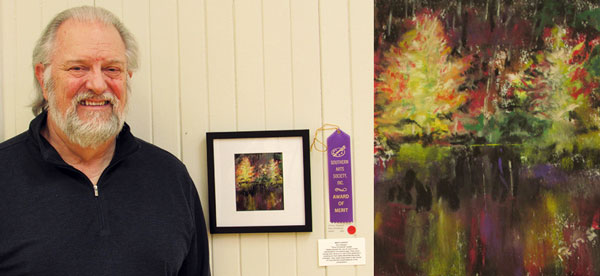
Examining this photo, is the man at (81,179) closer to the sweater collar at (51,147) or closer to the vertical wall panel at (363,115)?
the sweater collar at (51,147)

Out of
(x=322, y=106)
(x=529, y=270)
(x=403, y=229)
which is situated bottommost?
(x=529, y=270)

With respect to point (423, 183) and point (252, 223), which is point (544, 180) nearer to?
point (423, 183)

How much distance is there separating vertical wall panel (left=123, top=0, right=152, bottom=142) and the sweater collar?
0.18 meters

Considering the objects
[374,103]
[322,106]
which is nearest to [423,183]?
[374,103]

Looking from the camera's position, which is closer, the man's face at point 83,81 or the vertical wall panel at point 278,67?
the man's face at point 83,81

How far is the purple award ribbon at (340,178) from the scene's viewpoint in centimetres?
135

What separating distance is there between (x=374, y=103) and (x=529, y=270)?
68cm

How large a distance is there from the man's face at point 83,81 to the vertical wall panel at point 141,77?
28cm

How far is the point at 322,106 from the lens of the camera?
1354mm

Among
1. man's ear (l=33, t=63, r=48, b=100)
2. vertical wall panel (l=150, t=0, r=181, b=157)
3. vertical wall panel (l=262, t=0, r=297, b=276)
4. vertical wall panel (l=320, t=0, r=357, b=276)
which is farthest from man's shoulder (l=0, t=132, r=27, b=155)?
vertical wall panel (l=320, t=0, r=357, b=276)

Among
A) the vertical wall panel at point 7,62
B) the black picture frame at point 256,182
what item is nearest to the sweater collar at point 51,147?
the black picture frame at point 256,182

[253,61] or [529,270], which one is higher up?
[253,61]

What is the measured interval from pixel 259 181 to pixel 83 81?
557 mm

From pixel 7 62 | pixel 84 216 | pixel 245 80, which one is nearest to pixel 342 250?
pixel 245 80
